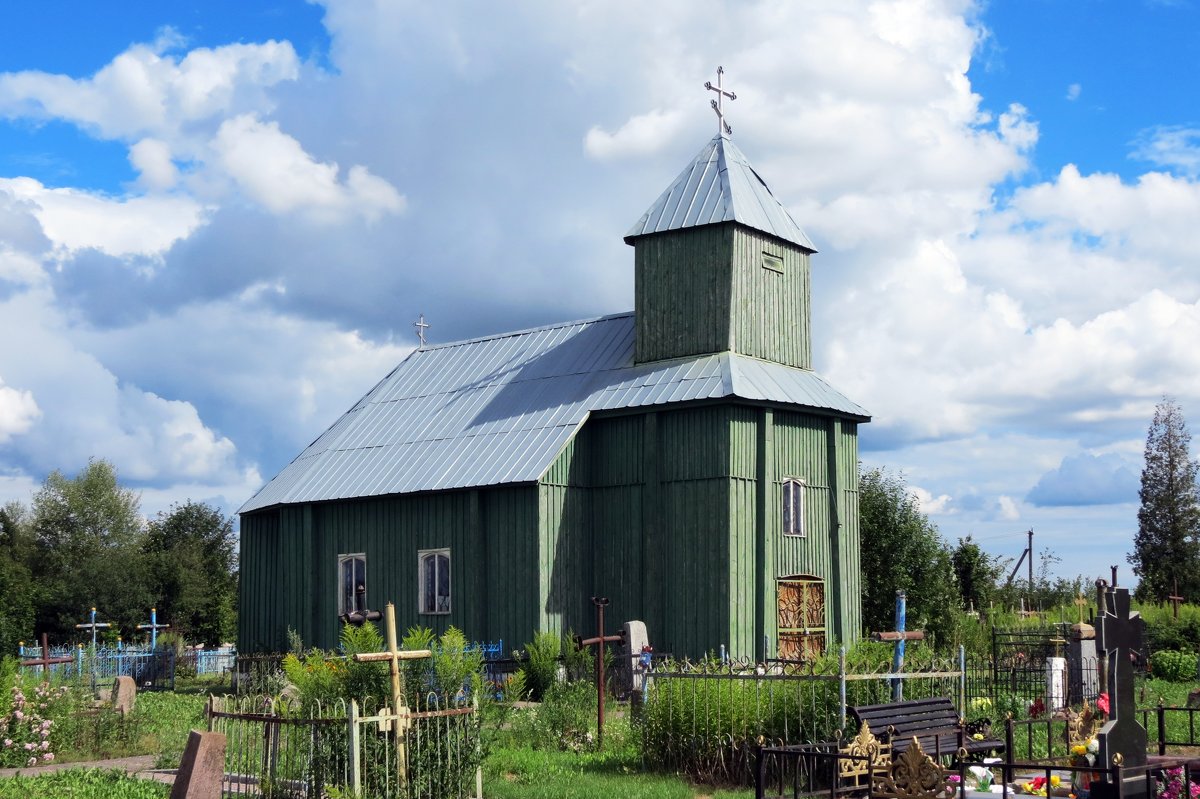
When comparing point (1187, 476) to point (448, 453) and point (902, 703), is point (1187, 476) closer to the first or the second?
point (448, 453)

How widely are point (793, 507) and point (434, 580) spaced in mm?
7911

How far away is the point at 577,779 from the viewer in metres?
15.8

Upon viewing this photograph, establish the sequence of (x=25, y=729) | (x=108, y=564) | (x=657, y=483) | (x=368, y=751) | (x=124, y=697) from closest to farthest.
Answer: (x=368, y=751), (x=25, y=729), (x=124, y=697), (x=657, y=483), (x=108, y=564)

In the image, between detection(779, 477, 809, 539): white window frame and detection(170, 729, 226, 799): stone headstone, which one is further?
detection(779, 477, 809, 539): white window frame

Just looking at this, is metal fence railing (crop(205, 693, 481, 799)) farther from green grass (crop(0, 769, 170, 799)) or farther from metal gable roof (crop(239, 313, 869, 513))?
metal gable roof (crop(239, 313, 869, 513))

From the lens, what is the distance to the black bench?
14.3 meters

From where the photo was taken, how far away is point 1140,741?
12141mm

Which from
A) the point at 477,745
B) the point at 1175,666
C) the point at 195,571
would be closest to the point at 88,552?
the point at 195,571

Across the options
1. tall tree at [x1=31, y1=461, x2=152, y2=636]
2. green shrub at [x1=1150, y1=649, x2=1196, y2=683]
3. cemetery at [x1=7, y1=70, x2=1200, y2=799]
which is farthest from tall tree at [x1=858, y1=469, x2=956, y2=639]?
tall tree at [x1=31, y1=461, x2=152, y2=636]

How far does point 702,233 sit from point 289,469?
509 inches

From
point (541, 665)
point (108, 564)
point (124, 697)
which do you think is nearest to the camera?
point (124, 697)

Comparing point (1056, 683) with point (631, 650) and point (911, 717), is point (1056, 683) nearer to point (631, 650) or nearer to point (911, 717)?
point (631, 650)

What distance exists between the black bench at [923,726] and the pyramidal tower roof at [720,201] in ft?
48.1

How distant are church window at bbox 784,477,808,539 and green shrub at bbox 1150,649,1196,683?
9.86m
